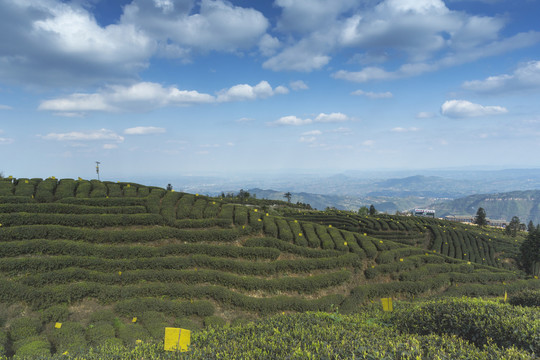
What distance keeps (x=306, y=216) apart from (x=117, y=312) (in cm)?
3509

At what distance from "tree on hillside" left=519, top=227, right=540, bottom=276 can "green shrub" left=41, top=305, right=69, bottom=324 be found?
169 ft

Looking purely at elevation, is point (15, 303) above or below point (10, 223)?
below

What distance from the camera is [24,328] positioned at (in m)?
13.2

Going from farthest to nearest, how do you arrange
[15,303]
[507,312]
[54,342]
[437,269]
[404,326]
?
[437,269] → [15,303] → [54,342] → [404,326] → [507,312]

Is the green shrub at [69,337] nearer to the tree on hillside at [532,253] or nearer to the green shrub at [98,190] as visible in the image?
the green shrub at [98,190]

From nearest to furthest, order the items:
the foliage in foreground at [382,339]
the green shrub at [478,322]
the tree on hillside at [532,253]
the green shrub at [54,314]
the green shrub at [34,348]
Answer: the foliage in foreground at [382,339] → the green shrub at [478,322] → the green shrub at [34,348] → the green shrub at [54,314] → the tree on hillside at [532,253]

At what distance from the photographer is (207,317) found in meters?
16.4

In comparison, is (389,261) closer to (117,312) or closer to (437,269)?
(437,269)

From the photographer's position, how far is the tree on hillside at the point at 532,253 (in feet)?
121

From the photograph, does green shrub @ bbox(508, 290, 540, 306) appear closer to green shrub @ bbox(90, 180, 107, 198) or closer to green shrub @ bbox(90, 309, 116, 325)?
green shrub @ bbox(90, 309, 116, 325)

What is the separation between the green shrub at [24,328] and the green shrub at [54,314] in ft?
1.22

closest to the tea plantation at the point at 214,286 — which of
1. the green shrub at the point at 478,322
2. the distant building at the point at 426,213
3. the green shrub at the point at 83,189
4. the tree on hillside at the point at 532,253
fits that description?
the green shrub at the point at 478,322

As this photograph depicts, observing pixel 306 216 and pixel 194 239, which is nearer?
pixel 194 239

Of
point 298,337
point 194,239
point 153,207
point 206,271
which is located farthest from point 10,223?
point 298,337
